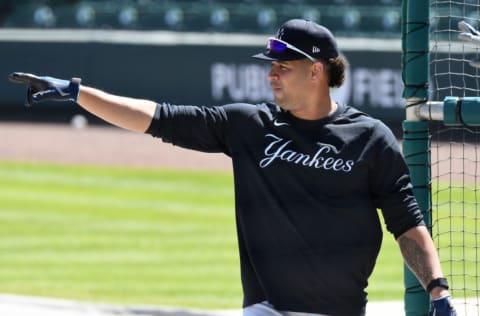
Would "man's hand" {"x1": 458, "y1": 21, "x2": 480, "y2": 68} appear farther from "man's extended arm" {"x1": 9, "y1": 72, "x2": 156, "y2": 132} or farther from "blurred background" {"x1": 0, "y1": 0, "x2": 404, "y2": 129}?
"blurred background" {"x1": 0, "y1": 0, "x2": 404, "y2": 129}

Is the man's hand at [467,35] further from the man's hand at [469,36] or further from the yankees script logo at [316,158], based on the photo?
the yankees script logo at [316,158]

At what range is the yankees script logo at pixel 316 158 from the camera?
4.48 m

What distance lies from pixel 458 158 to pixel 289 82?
1.75 meters

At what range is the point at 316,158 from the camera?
4.50 metres

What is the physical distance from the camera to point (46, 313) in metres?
8.25

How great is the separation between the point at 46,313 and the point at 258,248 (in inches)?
161

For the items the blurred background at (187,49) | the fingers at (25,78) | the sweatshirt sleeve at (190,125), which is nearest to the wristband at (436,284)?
the sweatshirt sleeve at (190,125)

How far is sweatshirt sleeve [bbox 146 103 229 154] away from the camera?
4625mm

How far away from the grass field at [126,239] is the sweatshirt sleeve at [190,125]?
4.66 meters

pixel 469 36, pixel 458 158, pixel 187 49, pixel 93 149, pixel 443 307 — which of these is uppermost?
pixel 187 49

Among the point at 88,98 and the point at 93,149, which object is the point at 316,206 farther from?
the point at 93,149

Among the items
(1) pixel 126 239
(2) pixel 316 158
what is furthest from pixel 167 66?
(2) pixel 316 158

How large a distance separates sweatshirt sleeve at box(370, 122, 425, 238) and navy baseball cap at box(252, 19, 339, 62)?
43cm

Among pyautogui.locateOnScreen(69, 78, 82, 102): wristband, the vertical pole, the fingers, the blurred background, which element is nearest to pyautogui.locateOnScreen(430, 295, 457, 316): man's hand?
the vertical pole
